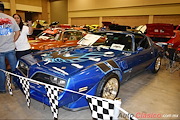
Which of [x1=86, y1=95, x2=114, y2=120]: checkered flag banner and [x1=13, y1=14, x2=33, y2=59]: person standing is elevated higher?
[x1=13, y1=14, x2=33, y2=59]: person standing

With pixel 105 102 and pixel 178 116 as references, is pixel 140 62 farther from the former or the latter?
pixel 105 102

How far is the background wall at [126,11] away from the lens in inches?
450

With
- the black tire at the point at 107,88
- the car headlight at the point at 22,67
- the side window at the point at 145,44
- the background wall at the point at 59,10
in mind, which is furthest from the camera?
the background wall at the point at 59,10

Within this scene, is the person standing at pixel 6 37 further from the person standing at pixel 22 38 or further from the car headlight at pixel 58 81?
the car headlight at pixel 58 81

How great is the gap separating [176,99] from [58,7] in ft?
65.9

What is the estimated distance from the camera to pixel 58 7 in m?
20.4

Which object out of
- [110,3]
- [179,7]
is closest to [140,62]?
[179,7]

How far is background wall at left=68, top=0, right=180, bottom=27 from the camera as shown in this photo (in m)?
11.4

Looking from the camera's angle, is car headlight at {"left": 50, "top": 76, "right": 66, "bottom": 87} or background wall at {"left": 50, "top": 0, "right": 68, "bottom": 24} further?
background wall at {"left": 50, "top": 0, "right": 68, "bottom": 24}

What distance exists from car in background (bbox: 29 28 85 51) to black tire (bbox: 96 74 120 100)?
A: 3.05 m

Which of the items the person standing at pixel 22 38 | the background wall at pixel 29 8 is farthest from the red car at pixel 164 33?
the background wall at pixel 29 8

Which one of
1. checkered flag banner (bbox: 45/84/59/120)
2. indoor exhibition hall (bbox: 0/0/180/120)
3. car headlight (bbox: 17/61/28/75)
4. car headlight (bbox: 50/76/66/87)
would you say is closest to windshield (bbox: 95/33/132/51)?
indoor exhibition hall (bbox: 0/0/180/120)

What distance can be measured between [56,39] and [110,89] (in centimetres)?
365

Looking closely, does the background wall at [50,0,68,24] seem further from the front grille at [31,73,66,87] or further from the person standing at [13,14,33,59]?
the front grille at [31,73,66,87]
